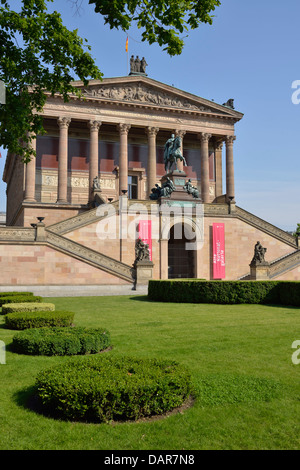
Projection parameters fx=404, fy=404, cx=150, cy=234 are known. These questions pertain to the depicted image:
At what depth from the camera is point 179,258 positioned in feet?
138

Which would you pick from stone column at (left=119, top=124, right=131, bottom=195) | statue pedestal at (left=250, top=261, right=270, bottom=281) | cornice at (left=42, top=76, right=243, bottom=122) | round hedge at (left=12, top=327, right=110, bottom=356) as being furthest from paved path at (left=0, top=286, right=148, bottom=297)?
cornice at (left=42, top=76, right=243, bottom=122)

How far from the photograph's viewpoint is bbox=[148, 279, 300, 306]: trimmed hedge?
20688 mm

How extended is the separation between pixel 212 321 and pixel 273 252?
27977mm

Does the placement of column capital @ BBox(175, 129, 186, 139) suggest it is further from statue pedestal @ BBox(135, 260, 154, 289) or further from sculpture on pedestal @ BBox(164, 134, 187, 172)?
statue pedestal @ BBox(135, 260, 154, 289)

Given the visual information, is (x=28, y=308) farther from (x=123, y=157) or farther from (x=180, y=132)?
(x=180, y=132)

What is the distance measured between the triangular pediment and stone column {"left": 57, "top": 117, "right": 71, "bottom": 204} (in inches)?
161

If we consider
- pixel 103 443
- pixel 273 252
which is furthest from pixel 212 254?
pixel 103 443

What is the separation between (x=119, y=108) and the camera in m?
48.7

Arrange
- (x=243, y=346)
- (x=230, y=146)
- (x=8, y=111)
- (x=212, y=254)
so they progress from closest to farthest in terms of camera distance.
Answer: (x=243, y=346) → (x=8, y=111) → (x=212, y=254) → (x=230, y=146)

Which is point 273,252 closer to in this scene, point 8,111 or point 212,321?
point 212,321

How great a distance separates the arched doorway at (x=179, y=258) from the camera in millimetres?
40375

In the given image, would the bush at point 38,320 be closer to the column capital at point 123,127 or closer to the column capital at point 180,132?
the column capital at point 123,127

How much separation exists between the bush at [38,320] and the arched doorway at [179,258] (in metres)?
28.6

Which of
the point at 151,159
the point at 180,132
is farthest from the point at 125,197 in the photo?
the point at 180,132
